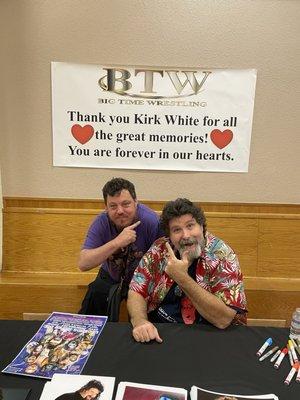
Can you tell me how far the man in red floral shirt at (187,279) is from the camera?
1569 millimetres

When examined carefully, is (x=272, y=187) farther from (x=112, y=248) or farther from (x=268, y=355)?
(x=268, y=355)

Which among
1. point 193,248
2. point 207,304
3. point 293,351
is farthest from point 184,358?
point 193,248

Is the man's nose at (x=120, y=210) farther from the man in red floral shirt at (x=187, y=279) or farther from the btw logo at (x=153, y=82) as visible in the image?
the btw logo at (x=153, y=82)

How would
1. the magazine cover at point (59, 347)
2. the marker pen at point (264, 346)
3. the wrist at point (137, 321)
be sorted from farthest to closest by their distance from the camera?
the wrist at point (137, 321)
the marker pen at point (264, 346)
the magazine cover at point (59, 347)

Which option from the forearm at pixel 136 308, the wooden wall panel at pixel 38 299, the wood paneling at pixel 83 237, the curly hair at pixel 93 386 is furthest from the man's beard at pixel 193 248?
the wooden wall panel at pixel 38 299

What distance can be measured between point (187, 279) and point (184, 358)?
1.15ft

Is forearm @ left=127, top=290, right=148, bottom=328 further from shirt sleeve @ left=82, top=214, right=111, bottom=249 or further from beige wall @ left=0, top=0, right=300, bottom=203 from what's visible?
beige wall @ left=0, top=0, right=300, bottom=203

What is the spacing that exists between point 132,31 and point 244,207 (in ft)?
5.36

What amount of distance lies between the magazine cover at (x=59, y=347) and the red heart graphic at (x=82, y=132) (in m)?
1.66

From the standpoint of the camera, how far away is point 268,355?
1.33m

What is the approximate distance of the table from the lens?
118 cm

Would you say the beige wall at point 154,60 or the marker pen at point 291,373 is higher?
the beige wall at point 154,60

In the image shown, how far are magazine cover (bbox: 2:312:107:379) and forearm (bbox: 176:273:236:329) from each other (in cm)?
37

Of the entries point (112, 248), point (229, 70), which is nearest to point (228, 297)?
point (112, 248)
